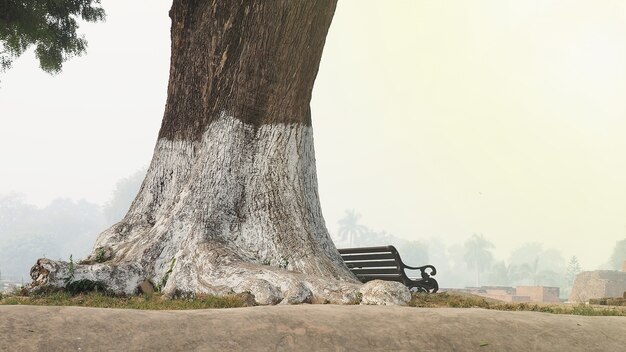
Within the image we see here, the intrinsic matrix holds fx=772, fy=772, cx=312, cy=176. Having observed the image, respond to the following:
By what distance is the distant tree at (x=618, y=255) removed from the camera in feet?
255

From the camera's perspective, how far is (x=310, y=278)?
8773mm

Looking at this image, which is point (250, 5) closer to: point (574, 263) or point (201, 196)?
point (201, 196)

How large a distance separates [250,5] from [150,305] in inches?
167

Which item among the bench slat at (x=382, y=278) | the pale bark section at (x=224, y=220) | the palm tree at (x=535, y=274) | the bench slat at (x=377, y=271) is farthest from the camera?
the palm tree at (x=535, y=274)

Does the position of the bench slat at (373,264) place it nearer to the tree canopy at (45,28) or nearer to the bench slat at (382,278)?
the bench slat at (382,278)

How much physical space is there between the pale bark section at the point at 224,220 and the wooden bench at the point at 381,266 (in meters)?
1.69

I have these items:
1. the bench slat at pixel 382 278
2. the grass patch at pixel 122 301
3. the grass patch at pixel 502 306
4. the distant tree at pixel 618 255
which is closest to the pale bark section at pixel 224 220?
the grass patch at pixel 122 301

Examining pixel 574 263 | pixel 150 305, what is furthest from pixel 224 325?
pixel 574 263

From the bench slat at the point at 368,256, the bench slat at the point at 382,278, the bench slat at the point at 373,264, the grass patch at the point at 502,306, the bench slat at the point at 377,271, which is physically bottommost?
the grass patch at the point at 502,306

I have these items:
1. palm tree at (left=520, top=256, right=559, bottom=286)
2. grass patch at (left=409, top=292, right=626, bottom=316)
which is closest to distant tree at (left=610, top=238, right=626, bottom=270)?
palm tree at (left=520, top=256, right=559, bottom=286)

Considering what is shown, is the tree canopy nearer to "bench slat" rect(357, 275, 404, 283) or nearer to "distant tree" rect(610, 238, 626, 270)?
"bench slat" rect(357, 275, 404, 283)

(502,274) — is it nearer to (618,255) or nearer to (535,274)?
(535,274)

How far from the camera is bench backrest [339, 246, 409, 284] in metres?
11.9

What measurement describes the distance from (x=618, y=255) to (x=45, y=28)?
7716cm
